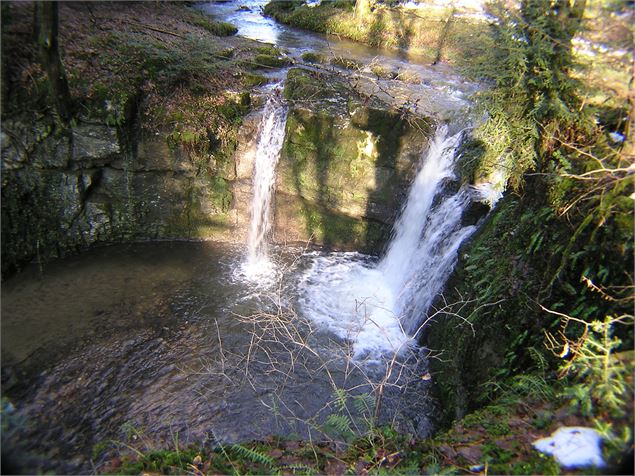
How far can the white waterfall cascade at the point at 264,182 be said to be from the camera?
791cm

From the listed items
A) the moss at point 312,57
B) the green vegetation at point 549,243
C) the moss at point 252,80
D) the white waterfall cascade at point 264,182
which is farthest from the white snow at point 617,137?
the moss at point 312,57

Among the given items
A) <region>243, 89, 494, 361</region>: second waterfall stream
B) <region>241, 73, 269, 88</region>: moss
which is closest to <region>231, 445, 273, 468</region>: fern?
<region>243, 89, 494, 361</region>: second waterfall stream

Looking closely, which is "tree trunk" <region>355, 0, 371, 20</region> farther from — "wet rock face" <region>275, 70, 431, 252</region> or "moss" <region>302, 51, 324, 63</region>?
"wet rock face" <region>275, 70, 431, 252</region>

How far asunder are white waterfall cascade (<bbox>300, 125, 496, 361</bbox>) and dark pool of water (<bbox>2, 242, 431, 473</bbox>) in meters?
0.50

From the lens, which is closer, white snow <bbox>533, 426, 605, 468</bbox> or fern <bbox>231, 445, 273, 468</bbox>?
white snow <bbox>533, 426, 605, 468</bbox>

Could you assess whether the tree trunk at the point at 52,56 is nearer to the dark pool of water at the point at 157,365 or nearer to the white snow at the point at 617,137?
the dark pool of water at the point at 157,365

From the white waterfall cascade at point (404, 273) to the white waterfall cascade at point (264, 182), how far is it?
3.80 ft

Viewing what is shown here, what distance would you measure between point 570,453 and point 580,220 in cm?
237

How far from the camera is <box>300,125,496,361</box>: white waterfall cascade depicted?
21.2 feet

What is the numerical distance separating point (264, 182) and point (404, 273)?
344cm

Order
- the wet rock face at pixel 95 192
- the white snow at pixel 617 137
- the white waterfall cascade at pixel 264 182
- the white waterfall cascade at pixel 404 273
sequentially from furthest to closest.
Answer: the white waterfall cascade at pixel 264 182, the wet rock face at pixel 95 192, the white waterfall cascade at pixel 404 273, the white snow at pixel 617 137

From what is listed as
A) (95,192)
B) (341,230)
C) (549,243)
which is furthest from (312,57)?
(549,243)

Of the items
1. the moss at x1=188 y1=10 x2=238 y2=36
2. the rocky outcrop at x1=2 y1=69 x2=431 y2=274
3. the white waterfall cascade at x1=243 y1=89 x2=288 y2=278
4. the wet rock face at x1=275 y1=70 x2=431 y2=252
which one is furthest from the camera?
the moss at x1=188 y1=10 x2=238 y2=36

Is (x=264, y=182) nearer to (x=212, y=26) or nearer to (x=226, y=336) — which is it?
(x=226, y=336)
